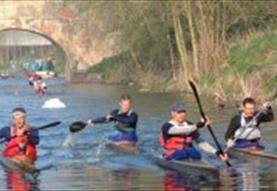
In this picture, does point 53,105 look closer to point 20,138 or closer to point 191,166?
point 20,138

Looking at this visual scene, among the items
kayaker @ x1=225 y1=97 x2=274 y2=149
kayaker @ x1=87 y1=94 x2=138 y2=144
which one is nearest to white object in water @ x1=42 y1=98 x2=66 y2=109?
kayaker @ x1=87 y1=94 x2=138 y2=144

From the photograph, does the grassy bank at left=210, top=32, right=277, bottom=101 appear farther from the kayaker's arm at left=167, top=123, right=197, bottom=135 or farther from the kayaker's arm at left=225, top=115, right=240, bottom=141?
the kayaker's arm at left=167, top=123, right=197, bottom=135

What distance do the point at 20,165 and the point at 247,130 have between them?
4349 mm

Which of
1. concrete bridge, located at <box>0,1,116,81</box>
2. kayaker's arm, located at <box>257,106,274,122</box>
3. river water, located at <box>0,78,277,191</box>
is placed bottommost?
river water, located at <box>0,78,277,191</box>

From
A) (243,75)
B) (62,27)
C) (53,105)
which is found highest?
(62,27)

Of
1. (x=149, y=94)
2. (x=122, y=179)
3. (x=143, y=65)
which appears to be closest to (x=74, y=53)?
(x=143, y=65)

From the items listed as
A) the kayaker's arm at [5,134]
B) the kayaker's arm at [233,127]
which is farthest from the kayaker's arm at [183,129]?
the kayaker's arm at [5,134]

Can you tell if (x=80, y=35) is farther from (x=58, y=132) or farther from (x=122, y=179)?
(x=122, y=179)

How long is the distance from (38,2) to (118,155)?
133 feet

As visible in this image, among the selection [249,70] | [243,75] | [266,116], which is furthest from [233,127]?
[249,70]

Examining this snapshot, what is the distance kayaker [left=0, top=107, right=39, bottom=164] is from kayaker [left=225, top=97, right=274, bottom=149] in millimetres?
3543

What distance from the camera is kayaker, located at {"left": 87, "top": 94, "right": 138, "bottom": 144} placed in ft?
67.5

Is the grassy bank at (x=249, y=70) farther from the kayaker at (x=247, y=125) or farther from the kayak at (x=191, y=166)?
the kayak at (x=191, y=166)

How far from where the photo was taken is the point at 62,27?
61.0 m
